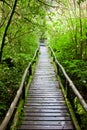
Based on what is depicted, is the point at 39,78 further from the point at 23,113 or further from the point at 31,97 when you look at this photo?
the point at 23,113

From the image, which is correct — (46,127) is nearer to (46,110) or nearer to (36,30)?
(46,110)

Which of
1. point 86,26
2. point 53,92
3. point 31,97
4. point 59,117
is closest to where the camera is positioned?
point 59,117

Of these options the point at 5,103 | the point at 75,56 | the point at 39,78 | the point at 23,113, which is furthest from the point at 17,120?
the point at 75,56

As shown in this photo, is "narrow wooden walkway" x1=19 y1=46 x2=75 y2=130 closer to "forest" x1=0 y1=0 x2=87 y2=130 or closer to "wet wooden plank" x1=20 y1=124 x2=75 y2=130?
"wet wooden plank" x1=20 y1=124 x2=75 y2=130

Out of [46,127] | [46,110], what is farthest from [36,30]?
[46,127]

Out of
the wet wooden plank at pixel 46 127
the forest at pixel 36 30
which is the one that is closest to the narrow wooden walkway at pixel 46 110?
the wet wooden plank at pixel 46 127

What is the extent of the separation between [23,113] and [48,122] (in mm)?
1038

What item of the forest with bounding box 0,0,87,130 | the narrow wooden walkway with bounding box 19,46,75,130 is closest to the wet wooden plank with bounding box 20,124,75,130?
the narrow wooden walkway with bounding box 19,46,75,130

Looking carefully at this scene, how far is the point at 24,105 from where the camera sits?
8.31 metres

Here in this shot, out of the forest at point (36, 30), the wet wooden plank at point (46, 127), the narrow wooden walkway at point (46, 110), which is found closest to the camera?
the wet wooden plank at point (46, 127)

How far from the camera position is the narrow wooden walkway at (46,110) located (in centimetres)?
655

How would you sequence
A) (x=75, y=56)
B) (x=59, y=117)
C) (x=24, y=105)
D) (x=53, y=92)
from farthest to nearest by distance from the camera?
(x=75, y=56), (x=53, y=92), (x=24, y=105), (x=59, y=117)

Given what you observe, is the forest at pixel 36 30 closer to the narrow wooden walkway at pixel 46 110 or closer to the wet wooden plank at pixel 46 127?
the narrow wooden walkway at pixel 46 110

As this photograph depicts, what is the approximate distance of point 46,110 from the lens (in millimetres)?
7828
